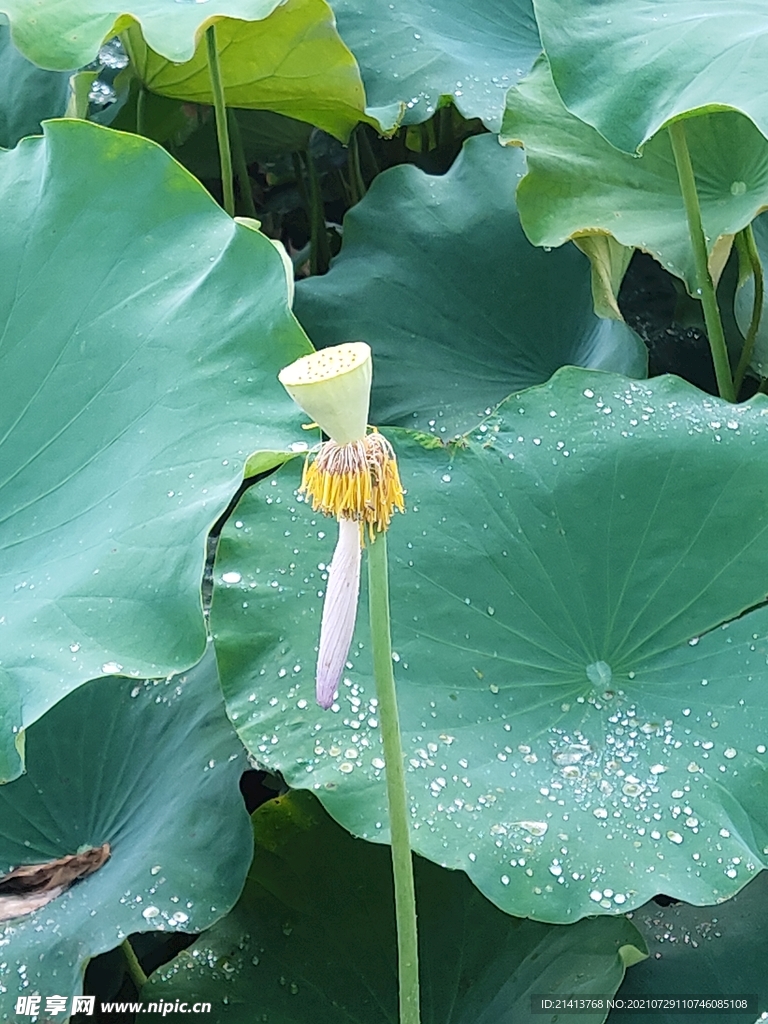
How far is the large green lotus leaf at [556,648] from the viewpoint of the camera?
68 cm

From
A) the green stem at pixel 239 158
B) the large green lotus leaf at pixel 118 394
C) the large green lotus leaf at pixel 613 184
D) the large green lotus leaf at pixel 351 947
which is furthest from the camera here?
the green stem at pixel 239 158

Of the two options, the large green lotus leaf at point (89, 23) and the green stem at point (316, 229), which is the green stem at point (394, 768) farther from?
the green stem at point (316, 229)

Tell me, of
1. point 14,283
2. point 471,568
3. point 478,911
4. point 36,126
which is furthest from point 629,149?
point 36,126

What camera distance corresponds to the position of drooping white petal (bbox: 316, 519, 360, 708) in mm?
465

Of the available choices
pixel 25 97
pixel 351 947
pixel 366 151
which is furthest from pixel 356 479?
pixel 366 151

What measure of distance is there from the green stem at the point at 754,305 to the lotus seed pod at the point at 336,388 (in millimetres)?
736

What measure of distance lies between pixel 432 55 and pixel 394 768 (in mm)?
932

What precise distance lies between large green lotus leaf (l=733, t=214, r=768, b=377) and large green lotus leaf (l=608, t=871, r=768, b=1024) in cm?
52

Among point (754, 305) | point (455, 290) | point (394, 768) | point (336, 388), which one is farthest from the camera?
point (455, 290)

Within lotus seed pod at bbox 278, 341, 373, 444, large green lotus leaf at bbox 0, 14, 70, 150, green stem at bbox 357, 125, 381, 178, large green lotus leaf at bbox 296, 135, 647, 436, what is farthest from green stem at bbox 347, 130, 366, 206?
lotus seed pod at bbox 278, 341, 373, 444

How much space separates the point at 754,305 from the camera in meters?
1.08

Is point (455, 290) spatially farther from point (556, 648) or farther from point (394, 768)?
point (394, 768)

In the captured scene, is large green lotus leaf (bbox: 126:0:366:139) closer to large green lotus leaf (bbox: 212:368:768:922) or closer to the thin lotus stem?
the thin lotus stem

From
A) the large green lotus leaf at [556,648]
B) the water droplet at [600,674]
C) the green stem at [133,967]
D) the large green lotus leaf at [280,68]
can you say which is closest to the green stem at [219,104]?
the large green lotus leaf at [280,68]
